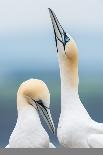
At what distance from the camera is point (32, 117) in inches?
122

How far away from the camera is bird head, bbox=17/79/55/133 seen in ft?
10.3

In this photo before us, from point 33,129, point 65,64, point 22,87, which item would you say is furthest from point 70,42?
point 33,129

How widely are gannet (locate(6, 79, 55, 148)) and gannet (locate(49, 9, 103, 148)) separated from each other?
5.2 inches

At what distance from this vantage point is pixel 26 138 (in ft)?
9.75

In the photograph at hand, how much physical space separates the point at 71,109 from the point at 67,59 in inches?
18.7

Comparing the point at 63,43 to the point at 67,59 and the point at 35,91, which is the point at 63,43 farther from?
the point at 35,91

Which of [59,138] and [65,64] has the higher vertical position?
[65,64]

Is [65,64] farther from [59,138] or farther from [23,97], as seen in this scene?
[59,138]

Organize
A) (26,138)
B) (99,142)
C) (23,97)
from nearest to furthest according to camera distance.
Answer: (99,142), (26,138), (23,97)

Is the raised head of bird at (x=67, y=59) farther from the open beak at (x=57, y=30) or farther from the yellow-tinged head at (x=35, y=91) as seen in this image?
the yellow-tinged head at (x=35, y=91)

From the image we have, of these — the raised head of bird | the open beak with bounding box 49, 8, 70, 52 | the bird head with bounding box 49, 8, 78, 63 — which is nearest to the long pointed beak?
the raised head of bird

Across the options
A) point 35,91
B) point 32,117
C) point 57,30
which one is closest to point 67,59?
point 57,30

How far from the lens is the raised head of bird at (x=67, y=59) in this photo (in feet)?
10.8

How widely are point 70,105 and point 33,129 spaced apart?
0.33 meters
